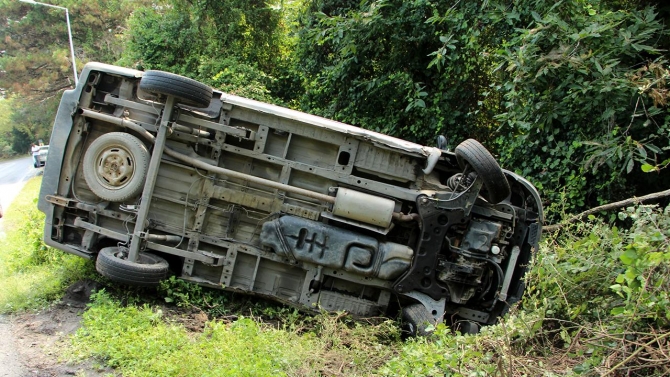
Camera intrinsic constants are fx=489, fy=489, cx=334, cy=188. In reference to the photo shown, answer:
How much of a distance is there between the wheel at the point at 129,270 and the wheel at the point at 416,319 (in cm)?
251

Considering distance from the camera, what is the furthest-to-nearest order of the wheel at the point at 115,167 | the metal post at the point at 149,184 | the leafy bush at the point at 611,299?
the wheel at the point at 115,167
the metal post at the point at 149,184
the leafy bush at the point at 611,299

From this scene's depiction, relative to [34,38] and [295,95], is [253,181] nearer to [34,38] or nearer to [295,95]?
[295,95]

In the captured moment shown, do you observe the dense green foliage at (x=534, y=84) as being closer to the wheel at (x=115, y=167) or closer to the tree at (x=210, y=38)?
the tree at (x=210, y=38)

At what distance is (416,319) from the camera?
4941 millimetres

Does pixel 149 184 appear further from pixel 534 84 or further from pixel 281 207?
pixel 534 84

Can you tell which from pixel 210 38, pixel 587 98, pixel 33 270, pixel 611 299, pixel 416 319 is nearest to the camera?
pixel 611 299

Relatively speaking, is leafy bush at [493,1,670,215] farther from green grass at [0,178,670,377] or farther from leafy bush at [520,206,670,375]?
leafy bush at [520,206,670,375]

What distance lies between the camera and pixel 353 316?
5.22 m

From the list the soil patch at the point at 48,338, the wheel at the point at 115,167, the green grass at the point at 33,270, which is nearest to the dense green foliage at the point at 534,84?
the wheel at the point at 115,167

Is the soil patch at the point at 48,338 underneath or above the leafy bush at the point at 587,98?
underneath

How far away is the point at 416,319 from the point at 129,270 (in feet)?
9.39

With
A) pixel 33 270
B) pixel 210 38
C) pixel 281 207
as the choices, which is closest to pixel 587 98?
pixel 281 207

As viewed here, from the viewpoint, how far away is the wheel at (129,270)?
4.71 metres

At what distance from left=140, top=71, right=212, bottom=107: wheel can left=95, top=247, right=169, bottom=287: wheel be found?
5.48ft
